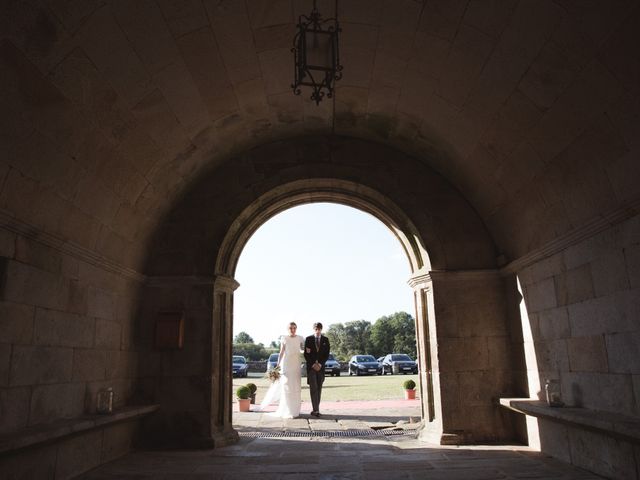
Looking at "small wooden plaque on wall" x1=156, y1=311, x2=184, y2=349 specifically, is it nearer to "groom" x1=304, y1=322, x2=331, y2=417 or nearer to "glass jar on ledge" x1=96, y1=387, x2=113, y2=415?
"glass jar on ledge" x1=96, y1=387, x2=113, y2=415

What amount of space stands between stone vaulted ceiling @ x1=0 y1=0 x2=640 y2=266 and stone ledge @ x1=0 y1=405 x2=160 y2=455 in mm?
1535

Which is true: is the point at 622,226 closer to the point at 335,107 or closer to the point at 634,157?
the point at 634,157

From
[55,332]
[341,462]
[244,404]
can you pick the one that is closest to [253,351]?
A: [244,404]

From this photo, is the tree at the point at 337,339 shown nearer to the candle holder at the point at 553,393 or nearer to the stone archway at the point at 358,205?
the stone archway at the point at 358,205

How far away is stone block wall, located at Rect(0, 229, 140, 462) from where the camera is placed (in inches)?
147

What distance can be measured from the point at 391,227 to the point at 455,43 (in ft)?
10.2

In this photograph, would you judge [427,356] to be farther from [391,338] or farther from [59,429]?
[391,338]

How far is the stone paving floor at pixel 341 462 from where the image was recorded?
430 cm

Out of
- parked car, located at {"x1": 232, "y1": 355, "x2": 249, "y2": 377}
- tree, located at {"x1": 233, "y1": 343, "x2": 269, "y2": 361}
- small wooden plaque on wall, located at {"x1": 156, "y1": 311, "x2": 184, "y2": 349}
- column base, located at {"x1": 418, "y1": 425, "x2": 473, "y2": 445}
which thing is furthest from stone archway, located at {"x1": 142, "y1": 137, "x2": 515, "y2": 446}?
tree, located at {"x1": 233, "y1": 343, "x2": 269, "y2": 361}

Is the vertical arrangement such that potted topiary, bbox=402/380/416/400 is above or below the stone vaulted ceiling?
below

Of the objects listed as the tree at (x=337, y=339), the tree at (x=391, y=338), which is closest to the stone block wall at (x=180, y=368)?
the tree at (x=391, y=338)

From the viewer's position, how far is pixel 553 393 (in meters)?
4.76

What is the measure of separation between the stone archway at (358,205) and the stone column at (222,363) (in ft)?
0.04

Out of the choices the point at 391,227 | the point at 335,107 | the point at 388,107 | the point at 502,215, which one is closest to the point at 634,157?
the point at 502,215
